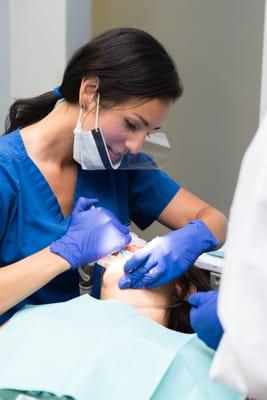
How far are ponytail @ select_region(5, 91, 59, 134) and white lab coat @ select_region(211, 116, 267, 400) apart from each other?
1010 millimetres

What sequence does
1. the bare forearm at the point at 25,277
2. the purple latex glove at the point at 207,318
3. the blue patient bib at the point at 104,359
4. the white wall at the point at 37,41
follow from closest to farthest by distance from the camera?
the purple latex glove at the point at 207,318 → the blue patient bib at the point at 104,359 → the bare forearm at the point at 25,277 → the white wall at the point at 37,41

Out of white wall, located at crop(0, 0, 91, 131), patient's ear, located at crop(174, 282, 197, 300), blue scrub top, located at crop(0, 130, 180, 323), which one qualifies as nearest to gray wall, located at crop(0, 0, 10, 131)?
white wall, located at crop(0, 0, 91, 131)

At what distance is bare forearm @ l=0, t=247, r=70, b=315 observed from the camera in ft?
4.22

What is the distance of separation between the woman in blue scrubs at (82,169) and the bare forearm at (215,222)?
3.9 inches

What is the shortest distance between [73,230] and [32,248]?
127mm

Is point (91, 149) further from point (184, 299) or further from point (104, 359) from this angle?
point (104, 359)

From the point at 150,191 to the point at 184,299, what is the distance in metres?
0.45

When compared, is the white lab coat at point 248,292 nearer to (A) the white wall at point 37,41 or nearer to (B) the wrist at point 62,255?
(B) the wrist at point 62,255

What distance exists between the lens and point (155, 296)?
4.36 ft

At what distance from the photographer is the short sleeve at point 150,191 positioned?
171 cm

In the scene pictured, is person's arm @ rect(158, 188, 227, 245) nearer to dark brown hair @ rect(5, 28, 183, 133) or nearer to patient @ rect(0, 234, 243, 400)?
dark brown hair @ rect(5, 28, 183, 133)

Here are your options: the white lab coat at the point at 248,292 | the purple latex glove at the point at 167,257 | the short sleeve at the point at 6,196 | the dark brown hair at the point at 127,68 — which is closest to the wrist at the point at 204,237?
the purple latex glove at the point at 167,257

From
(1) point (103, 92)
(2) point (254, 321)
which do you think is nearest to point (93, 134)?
(1) point (103, 92)

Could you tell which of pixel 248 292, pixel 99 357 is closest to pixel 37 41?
pixel 99 357
